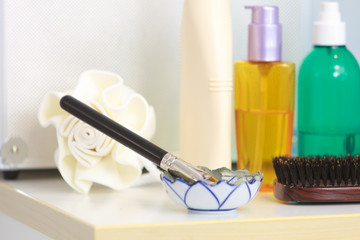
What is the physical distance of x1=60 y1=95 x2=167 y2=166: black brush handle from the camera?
0.55 meters

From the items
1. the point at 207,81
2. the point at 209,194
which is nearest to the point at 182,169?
the point at 209,194

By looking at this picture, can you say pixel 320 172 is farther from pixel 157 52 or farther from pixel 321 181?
pixel 157 52

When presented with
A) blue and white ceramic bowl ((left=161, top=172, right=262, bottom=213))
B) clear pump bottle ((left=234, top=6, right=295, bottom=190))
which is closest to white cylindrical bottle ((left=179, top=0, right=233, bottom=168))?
clear pump bottle ((left=234, top=6, right=295, bottom=190))

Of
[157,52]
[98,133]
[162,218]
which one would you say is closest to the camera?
[162,218]

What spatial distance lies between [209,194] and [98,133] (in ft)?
0.50

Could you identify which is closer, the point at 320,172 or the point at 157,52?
the point at 320,172

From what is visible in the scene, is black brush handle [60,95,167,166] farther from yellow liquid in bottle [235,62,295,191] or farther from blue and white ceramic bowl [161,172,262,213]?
yellow liquid in bottle [235,62,295,191]

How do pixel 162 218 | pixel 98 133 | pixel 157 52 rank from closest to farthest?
pixel 162 218, pixel 98 133, pixel 157 52

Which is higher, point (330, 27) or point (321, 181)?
point (330, 27)

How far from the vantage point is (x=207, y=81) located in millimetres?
649

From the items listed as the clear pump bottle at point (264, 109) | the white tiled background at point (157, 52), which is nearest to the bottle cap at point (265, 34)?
the clear pump bottle at point (264, 109)

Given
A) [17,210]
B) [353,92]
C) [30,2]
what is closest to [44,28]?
A: [30,2]

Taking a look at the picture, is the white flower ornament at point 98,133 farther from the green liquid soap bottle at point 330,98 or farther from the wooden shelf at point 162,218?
the green liquid soap bottle at point 330,98

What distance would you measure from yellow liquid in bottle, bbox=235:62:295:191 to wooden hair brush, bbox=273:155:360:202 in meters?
0.09
